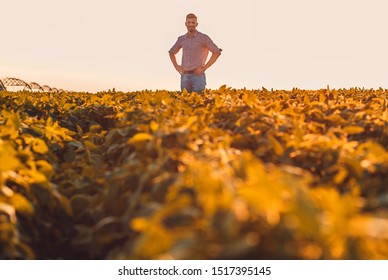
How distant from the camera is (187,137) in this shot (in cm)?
321

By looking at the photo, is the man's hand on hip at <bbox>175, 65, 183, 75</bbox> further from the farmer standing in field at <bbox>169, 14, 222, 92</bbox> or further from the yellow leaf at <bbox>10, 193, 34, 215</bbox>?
the yellow leaf at <bbox>10, 193, 34, 215</bbox>

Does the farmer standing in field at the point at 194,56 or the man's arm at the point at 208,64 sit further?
the farmer standing in field at the point at 194,56

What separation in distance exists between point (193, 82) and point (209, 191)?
12015mm

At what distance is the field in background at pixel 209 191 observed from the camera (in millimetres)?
1624

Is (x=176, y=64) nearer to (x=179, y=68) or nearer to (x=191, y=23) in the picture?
(x=179, y=68)

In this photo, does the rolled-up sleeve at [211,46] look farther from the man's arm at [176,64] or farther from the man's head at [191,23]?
the man's arm at [176,64]

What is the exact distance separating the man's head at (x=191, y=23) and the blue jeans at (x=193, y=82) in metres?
1.34

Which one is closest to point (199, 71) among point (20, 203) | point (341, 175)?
point (20, 203)

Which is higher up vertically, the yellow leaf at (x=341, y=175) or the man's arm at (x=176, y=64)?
the man's arm at (x=176, y=64)

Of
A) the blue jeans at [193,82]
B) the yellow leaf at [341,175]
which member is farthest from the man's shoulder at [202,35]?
the yellow leaf at [341,175]

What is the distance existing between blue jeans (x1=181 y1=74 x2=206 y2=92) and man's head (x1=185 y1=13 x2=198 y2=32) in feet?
4.41

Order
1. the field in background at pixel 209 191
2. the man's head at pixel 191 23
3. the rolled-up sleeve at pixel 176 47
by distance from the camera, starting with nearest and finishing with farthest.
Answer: the field in background at pixel 209 191
the man's head at pixel 191 23
the rolled-up sleeve at pixel 176 47

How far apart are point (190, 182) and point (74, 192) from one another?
1400 mm
